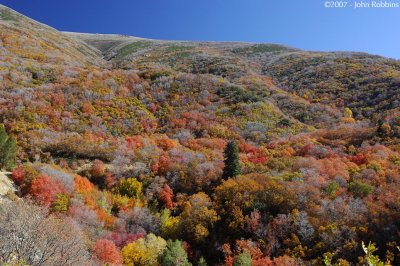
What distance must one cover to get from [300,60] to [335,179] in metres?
83.6

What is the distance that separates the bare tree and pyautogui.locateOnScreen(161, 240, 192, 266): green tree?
6.47m

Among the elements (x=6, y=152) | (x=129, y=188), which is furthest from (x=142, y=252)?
(x=6, y=152)

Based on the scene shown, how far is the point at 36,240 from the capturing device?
2298 cm

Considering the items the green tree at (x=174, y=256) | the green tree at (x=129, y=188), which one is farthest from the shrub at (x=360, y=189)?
the green tree at (x=129, y=188)

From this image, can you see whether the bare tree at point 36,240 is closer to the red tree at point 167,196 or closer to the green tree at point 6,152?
the green tree at point 6,152

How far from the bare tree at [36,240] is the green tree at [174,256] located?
255 inches

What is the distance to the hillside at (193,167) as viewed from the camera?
29.5 m

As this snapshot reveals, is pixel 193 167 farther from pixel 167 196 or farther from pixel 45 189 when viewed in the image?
pixel 45 189

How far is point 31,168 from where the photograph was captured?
120ft

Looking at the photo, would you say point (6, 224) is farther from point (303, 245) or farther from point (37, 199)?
point (303, 245)

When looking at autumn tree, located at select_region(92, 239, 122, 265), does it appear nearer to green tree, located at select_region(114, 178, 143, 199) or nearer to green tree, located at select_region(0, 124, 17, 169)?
green tree, located at select_region(114, 178, 143, 199)

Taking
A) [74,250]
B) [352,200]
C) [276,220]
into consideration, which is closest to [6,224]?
[74,250]

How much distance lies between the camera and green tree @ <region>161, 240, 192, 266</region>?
95.2 feet

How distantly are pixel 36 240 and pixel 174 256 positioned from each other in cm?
1094
